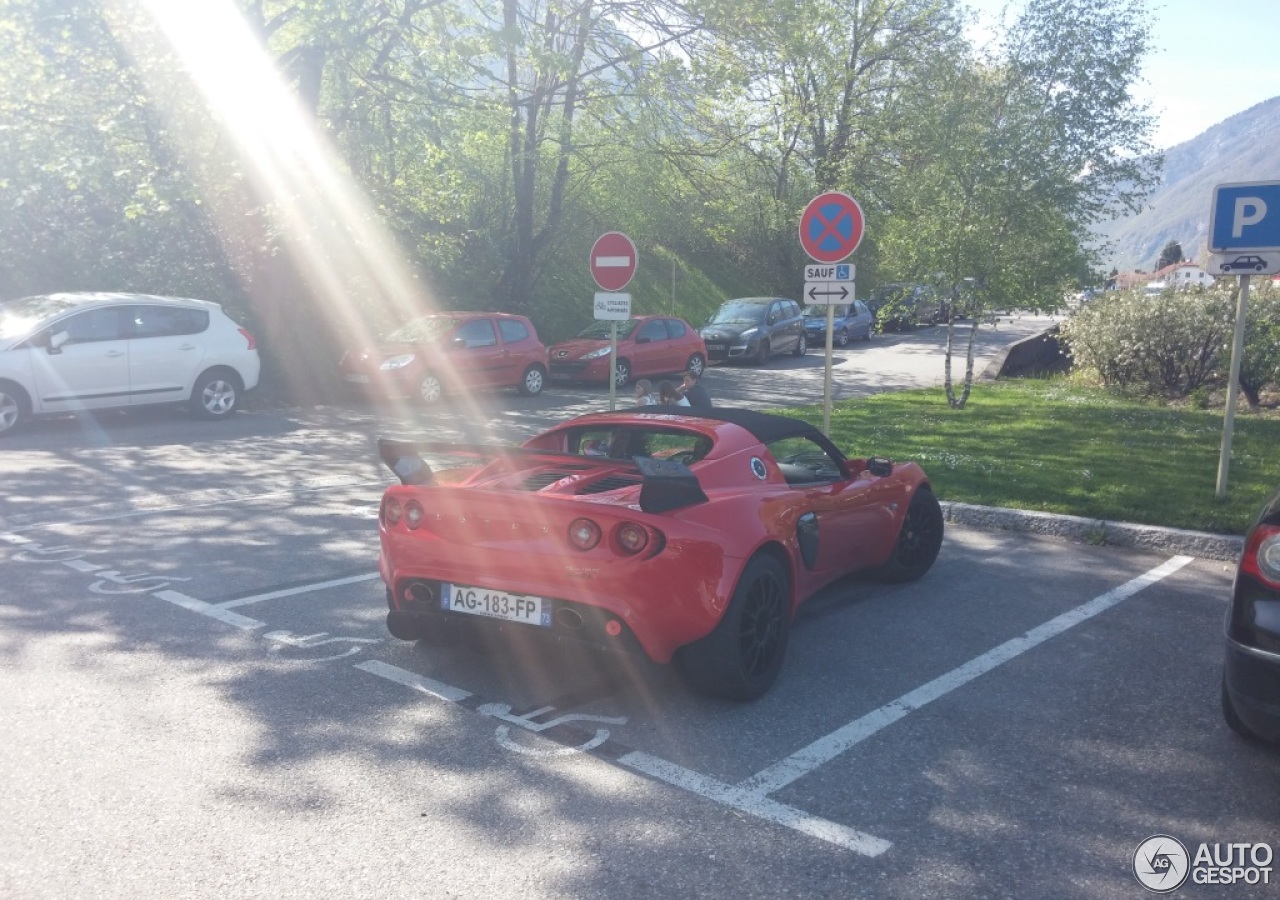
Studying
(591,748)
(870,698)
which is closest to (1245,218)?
(870,698)

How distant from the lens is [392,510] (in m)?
5.30

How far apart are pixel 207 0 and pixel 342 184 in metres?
3.37

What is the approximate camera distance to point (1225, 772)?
4414 mm

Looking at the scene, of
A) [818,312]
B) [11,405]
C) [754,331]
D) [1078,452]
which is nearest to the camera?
[1078,452]

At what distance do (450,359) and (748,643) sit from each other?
1420 centimetres

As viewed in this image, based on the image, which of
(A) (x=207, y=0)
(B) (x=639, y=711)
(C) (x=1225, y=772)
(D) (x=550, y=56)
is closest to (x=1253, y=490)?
(C) (x=1225, y=772)

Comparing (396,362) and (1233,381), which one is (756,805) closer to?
(1233,381)

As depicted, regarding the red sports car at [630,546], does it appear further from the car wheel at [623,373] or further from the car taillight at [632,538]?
the car wheel at [623,373]

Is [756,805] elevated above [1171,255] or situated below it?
Answer: below

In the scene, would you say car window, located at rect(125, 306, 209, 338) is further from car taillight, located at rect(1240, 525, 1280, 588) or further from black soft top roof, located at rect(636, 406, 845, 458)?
car taillight, located at rect(1240, 525, 1280, 588)

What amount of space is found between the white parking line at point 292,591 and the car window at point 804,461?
276 centimetres

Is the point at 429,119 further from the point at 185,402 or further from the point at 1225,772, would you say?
the point at 1225,772

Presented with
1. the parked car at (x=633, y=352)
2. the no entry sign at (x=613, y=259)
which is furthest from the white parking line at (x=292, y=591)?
the parked car at (x=633, y=352)

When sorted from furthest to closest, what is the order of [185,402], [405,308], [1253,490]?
[405,308]
[185,402]
[1253,490]
